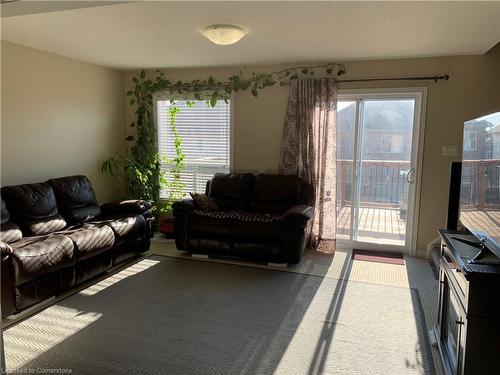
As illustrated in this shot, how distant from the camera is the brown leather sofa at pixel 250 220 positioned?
3803 mm

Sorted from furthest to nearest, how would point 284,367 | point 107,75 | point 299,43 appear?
point 107,75 < point 299,43 < point 284,367

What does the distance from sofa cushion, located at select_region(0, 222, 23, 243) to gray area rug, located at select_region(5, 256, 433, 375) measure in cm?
73

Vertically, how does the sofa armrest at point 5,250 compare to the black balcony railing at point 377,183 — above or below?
below

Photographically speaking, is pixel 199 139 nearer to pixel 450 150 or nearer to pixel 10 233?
pixel 10 233

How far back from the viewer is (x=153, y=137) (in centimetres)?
524

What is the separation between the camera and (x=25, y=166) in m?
3.90

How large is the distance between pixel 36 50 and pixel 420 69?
415 centimetres

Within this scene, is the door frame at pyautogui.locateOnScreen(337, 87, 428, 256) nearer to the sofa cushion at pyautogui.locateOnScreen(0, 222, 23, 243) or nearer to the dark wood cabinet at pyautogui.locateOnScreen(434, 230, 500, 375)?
the dark wood cabinet at pyautogui.locateOnScreen(434, 230, 500, 375)

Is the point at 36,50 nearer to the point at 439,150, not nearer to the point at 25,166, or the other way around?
the point at 25,166

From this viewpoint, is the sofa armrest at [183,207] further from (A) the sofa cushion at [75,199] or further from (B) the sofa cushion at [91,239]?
(A) the sofa cushion at [75,199]

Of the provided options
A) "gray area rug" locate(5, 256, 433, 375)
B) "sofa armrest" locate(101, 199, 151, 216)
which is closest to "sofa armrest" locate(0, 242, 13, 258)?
"gray area rug" locate(5, 256, 433, 375)

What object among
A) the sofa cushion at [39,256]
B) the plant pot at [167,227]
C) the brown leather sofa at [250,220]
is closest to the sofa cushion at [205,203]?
the brown leather sofa at [250,220]

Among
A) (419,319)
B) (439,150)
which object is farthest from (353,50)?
(419,319)

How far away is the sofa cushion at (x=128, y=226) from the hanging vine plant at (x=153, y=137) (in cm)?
108
